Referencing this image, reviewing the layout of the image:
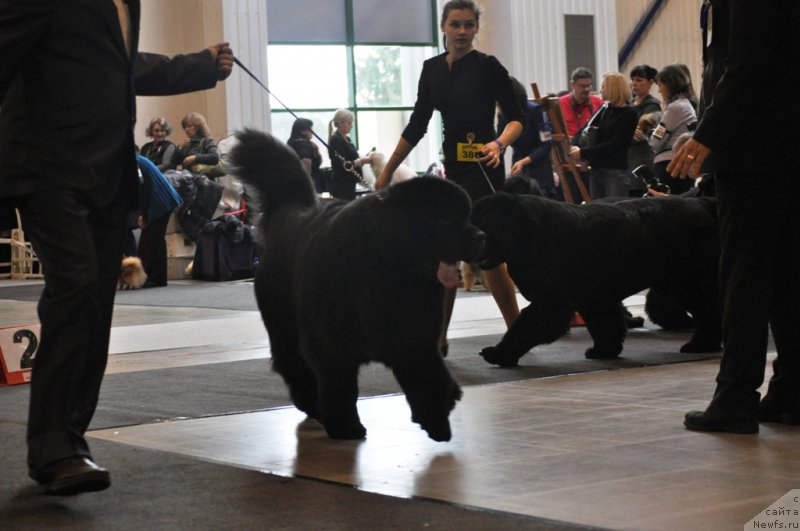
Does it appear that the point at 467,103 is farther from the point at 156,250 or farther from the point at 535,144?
the point at 156,250

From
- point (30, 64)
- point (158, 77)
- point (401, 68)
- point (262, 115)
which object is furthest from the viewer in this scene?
point (401, 68)

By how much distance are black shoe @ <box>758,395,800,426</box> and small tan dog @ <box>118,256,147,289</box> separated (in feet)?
33.5

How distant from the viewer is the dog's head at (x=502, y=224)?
596cm

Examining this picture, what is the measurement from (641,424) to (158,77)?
6.38 ft

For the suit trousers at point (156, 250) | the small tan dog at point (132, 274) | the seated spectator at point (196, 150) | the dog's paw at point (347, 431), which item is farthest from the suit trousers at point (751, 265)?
the seated spectator at point (196, 150)

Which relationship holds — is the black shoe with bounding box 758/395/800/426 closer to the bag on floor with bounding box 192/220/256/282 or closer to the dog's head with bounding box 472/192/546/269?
the dog's head with bounding box 472/192/546/269

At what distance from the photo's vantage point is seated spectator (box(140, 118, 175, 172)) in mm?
14789

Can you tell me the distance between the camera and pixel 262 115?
58.2 ft

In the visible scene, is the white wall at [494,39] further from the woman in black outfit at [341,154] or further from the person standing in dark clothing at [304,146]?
the woman in black outfit at [341,154]

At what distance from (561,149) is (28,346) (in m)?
4.07

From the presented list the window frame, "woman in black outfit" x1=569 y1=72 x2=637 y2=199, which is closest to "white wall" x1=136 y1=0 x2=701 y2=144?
the window frame

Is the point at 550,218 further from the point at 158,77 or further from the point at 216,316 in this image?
the point at 216,316

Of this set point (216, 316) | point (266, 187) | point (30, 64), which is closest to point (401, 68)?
point (216, 316)

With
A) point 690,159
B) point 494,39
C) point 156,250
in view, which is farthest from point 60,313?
point 494,39
